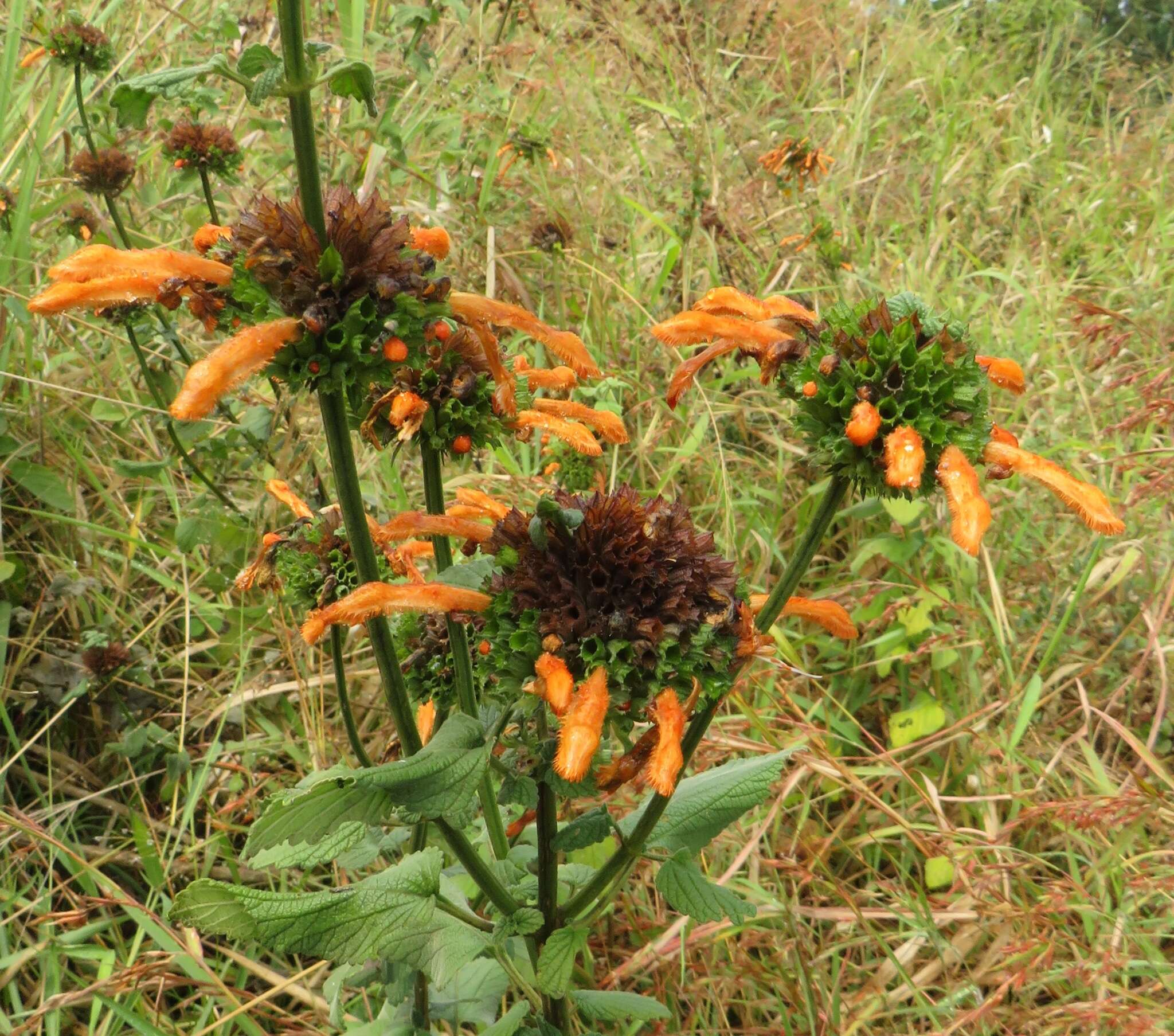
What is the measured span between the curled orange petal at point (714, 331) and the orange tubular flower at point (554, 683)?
0.40 metres

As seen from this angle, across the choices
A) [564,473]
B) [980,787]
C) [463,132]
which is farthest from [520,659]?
[463,132]

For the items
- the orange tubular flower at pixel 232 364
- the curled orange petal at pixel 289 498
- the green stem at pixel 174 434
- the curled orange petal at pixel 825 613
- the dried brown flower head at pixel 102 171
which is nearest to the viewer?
the orange tubular flower at pixel 232 364

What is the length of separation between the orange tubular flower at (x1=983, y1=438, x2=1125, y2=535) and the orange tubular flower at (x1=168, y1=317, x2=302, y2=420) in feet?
2.21

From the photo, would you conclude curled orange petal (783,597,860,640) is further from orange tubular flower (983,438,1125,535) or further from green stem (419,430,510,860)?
green stem (419,430,510,860)

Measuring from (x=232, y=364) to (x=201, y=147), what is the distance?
171cm

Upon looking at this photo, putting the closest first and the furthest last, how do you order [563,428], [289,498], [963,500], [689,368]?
1. [963,500]
2. [689,368]
3. [563,428]
4. [289,498]

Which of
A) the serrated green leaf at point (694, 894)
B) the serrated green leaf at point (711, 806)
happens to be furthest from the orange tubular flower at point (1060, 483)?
the serrated green leaf at point (694, 894)

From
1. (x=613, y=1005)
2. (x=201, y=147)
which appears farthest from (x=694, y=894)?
(x=201, y=147)

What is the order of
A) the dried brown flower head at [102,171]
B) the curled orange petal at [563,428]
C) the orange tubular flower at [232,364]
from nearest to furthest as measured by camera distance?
the orange tubular flower at [232,364] → the curled orange petal at [563,428] → the dried brown flower head at [102,171]

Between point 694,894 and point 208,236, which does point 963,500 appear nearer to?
Result: point 694,894

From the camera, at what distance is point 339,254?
2.80 ft

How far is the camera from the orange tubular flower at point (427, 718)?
131 centimetres

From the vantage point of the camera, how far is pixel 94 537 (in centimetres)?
242

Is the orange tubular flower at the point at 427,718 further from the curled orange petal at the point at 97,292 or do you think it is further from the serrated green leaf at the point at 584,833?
the curled orange petal at the point at 97,292
